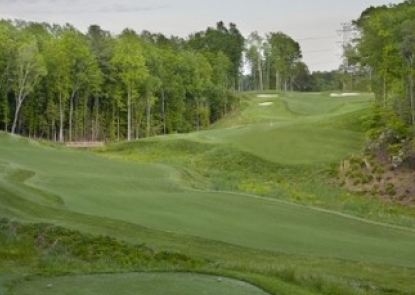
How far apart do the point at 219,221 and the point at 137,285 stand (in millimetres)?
13024

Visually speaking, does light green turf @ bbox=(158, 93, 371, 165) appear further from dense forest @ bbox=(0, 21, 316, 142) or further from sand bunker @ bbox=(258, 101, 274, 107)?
sand bunker @ bbox=(258, 101, 274, 107)

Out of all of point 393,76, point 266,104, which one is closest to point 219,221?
point 393,76

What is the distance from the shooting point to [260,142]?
6206cm

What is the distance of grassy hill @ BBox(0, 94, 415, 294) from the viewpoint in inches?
596

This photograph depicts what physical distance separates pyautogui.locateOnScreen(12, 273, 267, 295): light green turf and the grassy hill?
4 centimetres

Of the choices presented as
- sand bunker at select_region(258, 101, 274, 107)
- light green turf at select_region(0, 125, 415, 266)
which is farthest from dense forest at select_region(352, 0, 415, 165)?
sand bunker at select_region(258, 101, 274, 107)

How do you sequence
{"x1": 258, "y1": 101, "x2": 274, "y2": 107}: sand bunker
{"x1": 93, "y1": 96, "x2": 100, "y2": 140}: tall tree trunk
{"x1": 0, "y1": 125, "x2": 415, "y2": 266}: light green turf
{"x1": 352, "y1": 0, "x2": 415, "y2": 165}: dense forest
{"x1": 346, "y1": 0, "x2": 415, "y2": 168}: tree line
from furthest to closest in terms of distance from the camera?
{"x1": 258, "y1": 101, "x2": 274, "y2": 107}: sand bunker, {"x1": 93, "y1": 96, "x2": 100, "y2": 140}: tall tree trunk, {"x1": 352, "y1": 0, "x2": 415, "y2": 165}: dense forest, {"x1": 346, "y1": 0, "x2": 415, "y2": 168}: tree line, {"x1": 0, "y1": 125, "x2": 415, "y2": 266}: light green turf

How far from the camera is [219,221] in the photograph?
24.8 meters

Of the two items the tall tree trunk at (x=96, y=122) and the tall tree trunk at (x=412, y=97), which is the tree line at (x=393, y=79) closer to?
the tall tree trunk at (x=412, y=97)

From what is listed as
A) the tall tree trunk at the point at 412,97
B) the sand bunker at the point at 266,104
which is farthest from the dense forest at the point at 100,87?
the tall tree trunk at the point at 412,97

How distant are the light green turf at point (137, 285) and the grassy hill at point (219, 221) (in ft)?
0.12

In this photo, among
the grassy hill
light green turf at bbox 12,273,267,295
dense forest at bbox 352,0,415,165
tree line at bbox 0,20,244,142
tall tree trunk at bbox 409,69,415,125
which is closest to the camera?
light green turf at bbox 12,273,267,295

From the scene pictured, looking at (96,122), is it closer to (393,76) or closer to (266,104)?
(266,104)

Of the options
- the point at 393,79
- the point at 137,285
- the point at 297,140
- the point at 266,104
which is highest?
the point at 393,79
